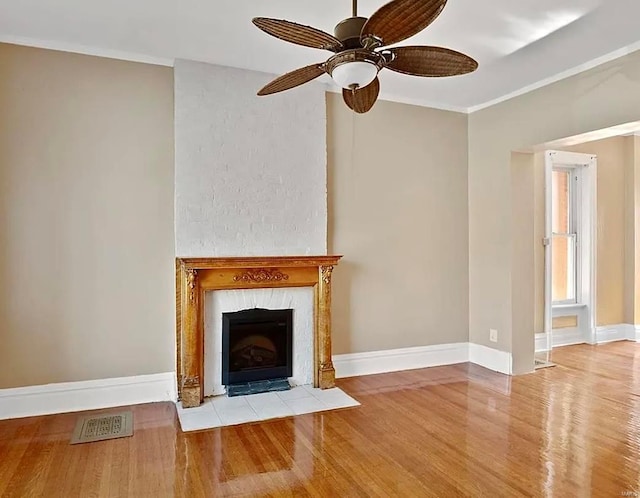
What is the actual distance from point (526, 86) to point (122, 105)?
357 cm

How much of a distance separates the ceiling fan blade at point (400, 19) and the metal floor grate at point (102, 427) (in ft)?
9.50

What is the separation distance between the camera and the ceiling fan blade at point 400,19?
1.81 m

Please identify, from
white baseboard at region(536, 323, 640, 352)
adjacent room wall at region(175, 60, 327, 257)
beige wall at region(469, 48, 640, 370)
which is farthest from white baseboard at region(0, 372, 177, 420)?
white baseboard at region(536, 323, 640, 352)

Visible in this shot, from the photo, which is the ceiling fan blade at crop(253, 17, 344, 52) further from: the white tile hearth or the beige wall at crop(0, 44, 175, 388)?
the white tile hearth

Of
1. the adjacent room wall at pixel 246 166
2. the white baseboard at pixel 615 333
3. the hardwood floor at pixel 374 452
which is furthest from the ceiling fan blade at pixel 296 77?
the white baseboard at pixel 615 333

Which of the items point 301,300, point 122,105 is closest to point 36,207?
point 122,105

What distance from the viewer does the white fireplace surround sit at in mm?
3885

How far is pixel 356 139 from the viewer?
15.0ft

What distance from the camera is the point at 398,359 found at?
4754mm

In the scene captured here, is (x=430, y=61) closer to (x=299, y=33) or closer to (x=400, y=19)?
(x=400, y=19)

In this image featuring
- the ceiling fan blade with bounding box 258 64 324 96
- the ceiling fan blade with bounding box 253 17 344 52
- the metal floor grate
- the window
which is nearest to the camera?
the ceiling fan blade with bounding box 253 17 344 52

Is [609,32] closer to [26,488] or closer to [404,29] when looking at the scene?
[404,29]

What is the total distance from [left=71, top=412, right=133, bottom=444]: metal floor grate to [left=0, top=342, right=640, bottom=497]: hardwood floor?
0.07 meters

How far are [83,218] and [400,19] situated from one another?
112 inches
